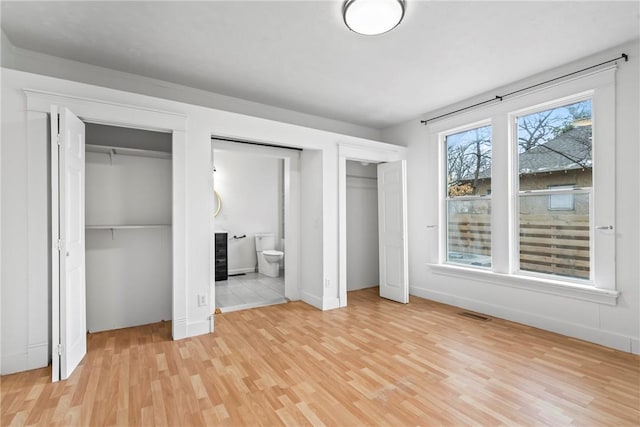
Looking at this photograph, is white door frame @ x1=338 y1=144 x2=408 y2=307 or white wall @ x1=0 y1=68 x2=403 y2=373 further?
white door frame @ x1=338 y1=144 x2=408 y2=307

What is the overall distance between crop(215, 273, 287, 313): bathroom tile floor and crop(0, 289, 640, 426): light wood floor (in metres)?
0.84

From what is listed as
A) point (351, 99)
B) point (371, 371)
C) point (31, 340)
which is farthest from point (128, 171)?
point (371, 371)

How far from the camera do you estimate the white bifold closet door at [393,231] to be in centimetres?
442

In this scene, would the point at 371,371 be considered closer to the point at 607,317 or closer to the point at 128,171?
the point at 607,317

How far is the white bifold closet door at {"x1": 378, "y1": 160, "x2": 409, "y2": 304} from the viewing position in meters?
4.42

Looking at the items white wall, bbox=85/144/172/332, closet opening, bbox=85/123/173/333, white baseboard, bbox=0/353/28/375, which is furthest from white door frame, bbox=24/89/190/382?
white baseboard, bbox=0/353/28/375

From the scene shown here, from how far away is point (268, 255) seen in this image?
6039 millimetres

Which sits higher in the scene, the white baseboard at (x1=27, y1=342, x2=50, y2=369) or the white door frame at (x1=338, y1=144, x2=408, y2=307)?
the white door frame at (x1=338, y1=144, x2=408, y2=307)

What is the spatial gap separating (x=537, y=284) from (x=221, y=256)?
495cm

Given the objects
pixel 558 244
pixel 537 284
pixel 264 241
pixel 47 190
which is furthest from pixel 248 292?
pixel 558 244

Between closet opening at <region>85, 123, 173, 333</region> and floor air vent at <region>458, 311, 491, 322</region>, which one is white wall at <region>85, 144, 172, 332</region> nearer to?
closet opening at <region>85, 123, 173, 333</region>

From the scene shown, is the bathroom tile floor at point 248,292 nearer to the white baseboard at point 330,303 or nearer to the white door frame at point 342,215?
the white baseboard at point 330,303

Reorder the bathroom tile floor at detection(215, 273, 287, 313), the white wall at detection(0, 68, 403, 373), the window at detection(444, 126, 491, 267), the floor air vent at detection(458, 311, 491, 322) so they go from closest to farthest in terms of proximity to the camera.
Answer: the white wall at detection(0, 68, 403, 373), the floor air vent at detection(458, 311, 491, 322), the window at detection(444, 126, 491, 267), the bathroom tile floor at detection(215, 273, 287, 313)

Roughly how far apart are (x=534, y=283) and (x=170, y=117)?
4.30 m
